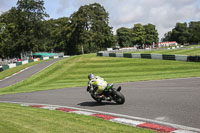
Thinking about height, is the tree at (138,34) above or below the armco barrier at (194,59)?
above

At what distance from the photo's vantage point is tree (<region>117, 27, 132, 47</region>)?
459 feet

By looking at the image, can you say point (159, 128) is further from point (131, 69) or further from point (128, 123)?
point (131, 69)

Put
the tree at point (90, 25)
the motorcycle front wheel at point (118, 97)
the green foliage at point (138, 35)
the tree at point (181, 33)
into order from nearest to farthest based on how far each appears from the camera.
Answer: the motorcycle front wheel at point (118, 97)
the tree at point (90, 25)
the green foliage at point (138, 35)
the tree at point (181, 33)

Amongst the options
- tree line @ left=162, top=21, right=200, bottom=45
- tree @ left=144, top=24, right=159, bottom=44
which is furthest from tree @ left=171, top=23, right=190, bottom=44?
tree @ left=144, top=24, right=159, bottom=44

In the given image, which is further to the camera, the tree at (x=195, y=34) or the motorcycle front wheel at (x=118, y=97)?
the tree at (x=195, y=34)

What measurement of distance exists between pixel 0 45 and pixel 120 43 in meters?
84.1

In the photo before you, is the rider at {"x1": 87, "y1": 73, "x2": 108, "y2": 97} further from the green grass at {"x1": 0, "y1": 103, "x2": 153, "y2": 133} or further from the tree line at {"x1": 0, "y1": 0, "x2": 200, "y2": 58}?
the tree line at {"x1": 0, "y1": 0, "x2": 200, "y2": 58}

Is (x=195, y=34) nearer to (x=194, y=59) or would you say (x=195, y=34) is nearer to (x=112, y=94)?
(x=194, y=59)

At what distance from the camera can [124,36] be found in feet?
459

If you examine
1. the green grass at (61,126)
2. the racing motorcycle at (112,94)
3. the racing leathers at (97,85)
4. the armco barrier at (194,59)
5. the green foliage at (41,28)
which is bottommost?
the green grass at (61,126)

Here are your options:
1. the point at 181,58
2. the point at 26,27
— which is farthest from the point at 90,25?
the point at 181,58

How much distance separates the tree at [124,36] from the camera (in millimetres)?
140000

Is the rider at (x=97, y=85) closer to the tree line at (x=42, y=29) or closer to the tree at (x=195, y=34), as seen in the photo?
A: the tree line at (x=42, y=29)

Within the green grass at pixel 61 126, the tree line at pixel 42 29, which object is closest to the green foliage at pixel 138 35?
the tree line at pixel 42 29
